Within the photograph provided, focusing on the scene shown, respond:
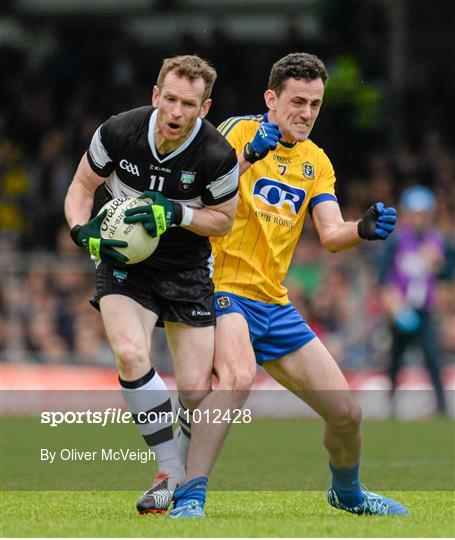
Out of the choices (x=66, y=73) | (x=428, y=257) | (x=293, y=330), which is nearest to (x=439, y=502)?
(x=293, y=330)

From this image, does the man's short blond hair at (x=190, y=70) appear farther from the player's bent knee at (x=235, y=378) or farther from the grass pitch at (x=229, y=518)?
the grass pitch at (x=229, y=518)

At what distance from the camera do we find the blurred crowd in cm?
1466

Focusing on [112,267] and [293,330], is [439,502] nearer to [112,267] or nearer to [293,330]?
[293,330]

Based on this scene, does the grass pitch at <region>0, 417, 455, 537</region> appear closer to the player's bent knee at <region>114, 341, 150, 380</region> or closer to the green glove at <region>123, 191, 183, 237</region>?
the player's bent knee at <region>114, 341, 150, 380</region>

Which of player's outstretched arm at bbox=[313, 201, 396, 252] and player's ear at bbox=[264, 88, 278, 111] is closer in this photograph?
player's outstretched arm at bbox=[313, 201, 396, 252]

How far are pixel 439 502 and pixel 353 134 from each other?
12119 mm

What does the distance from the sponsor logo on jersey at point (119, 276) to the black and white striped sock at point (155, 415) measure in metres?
0.46

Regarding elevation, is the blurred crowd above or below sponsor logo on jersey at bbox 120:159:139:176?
below

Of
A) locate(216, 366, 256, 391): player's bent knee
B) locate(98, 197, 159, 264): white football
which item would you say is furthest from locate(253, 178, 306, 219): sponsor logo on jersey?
locate(216, 366, 256, 391): player's bent knee

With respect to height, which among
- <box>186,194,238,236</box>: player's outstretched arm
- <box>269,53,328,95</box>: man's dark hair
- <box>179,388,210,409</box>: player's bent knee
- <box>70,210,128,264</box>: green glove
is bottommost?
<box>179,388,210,409</box>: player's bent knee

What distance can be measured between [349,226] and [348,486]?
134 cm

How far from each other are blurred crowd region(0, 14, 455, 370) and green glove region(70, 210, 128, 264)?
7689mm

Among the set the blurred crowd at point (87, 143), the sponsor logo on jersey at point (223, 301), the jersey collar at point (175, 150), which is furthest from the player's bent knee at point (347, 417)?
the blurred crowd at point (87, 143)

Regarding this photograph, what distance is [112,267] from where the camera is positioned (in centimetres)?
666
